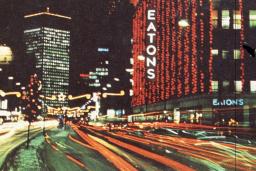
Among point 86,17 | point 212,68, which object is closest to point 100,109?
point 86,17

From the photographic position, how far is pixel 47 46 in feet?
40.7

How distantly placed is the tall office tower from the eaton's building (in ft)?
63.9

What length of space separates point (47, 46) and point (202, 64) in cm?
2490

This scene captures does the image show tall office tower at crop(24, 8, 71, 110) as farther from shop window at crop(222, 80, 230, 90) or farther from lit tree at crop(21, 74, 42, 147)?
shop window at crop(222, 80, 230, 90)

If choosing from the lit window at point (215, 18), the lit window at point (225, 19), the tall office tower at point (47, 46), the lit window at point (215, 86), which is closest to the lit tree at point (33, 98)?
the tall office tower at point (47, 46)

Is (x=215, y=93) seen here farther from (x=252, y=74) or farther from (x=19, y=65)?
(x=19, y=65)

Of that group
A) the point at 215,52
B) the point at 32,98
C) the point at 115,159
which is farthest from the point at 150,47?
the point at 215,52

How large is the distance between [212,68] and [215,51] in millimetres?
1565

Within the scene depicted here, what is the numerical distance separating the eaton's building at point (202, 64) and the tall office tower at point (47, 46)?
19.5m

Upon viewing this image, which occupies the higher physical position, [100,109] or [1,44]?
[1,44]

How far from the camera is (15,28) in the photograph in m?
12.5

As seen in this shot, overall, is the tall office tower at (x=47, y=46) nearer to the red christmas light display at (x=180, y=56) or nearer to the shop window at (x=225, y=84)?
the red christmas light display at (x=180, y=56)

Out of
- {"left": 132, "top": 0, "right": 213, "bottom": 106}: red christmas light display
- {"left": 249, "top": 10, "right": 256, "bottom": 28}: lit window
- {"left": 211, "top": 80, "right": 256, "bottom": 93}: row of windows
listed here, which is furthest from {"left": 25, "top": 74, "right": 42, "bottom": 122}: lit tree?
{"left": 249, "top": 10, "right": 256, "bottom": 28}: lit window

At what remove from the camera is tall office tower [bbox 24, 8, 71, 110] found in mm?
12406
